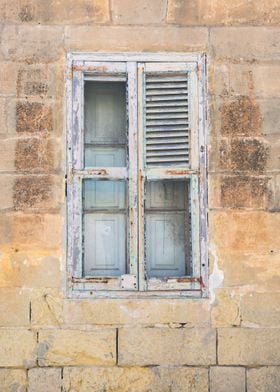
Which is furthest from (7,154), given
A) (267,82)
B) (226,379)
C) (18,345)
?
(226,379)

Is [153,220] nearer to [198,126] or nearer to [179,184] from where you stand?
[179,184]

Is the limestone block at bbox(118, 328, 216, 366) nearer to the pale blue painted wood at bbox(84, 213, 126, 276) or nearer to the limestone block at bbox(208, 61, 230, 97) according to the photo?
the pale blue painted wood at bbox(84, 213, 126, 276)

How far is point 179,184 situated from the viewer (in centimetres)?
396

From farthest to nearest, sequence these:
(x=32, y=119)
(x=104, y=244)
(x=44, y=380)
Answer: (x=104, y=244), (x=32, y=119), (x=44, y=380)

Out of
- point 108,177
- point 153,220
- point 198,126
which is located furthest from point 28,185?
point 198,126

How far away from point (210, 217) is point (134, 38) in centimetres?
122

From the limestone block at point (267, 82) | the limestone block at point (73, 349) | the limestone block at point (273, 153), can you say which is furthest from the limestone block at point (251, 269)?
the limestone block at point (267, 82)

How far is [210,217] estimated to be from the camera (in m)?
3.81

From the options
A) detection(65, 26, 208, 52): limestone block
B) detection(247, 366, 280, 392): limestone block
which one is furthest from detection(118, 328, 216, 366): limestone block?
detection(65, 26, 208, 52): limestone block

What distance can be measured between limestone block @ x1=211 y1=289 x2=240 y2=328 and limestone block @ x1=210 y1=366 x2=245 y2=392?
0.27 metres

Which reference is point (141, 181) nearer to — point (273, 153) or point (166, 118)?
point (166, 118)

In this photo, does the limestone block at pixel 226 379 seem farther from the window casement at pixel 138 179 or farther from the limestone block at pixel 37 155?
the limestone block at pixel 37 155

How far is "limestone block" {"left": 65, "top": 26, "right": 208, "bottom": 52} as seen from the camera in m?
3.86

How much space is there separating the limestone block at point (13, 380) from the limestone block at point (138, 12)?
2.25m
